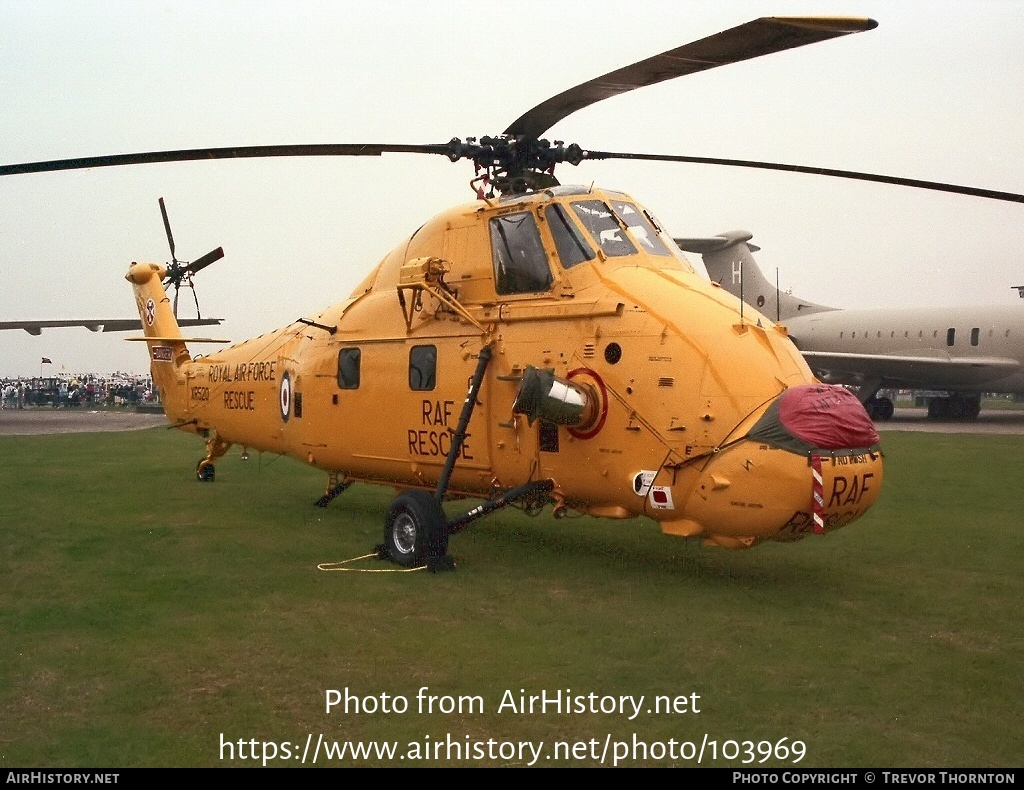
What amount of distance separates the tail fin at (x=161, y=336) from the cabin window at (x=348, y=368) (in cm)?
522

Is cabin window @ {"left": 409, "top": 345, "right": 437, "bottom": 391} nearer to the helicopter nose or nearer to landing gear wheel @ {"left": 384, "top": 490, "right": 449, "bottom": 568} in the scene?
landing gear wheel @ {"left": 384, "top": 490, "right": 449, "bottom": 568}

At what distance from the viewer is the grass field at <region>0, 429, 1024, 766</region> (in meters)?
5.19

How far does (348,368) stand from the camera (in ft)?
37.1

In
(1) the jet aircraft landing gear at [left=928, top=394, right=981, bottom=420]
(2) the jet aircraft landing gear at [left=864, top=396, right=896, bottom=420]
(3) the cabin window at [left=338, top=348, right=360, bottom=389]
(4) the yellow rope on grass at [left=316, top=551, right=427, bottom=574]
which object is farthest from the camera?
(1) the jet aircraft landing gear at [left=928, top=394, right=981, bottom=420]

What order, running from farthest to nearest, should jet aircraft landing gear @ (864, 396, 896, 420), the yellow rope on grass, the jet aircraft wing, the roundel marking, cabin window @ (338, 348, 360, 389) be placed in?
jet aircraft landing gear @ (864, 396, 896, 420), the jet aircraft wing, the roundel marking, cabin window @ (338, 348, 360, 389), the yellow rope on grass

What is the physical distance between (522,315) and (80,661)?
16.3 feet

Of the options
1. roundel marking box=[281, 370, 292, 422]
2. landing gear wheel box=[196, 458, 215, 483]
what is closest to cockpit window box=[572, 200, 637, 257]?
roundel marking box=[281, 370, 292, 422]

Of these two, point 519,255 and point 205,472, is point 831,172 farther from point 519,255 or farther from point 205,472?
point 205,472

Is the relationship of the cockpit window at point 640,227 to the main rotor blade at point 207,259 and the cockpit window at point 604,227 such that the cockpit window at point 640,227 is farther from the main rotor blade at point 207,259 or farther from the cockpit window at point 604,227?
the main rotor blade at point 207,259

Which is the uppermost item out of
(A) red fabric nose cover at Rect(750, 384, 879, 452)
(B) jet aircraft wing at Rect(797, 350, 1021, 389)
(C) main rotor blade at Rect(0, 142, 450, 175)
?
(C) main rotor blade at Rect(0, 142, 450, 175)

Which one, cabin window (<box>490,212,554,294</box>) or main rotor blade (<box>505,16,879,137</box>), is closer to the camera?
main rotor blade (<box>505,16,879,137</box>)

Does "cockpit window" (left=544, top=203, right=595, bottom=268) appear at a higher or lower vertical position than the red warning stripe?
higher

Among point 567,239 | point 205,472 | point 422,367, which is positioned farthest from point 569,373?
point 205,472

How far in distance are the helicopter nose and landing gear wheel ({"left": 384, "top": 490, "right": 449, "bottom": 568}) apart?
271 centimetres
